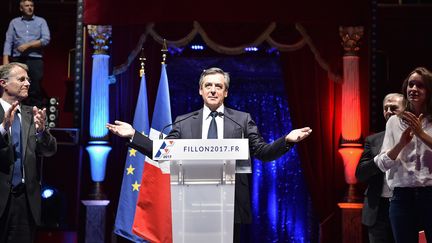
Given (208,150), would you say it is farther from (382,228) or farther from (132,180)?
(132,180)

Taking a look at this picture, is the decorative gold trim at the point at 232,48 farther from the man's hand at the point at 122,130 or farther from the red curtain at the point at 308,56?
the man's hand at the point at 122,130

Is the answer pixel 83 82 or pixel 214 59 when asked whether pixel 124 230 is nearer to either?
pixel 83 82

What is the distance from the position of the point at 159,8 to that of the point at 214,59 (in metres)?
0.97

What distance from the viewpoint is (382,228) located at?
475cm

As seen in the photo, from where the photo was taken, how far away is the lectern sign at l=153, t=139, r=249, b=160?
336 centimetres

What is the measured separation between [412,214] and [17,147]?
2263mm

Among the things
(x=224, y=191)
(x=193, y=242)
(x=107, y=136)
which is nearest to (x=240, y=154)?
(x=224, y=191)

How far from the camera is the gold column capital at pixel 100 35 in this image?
291 inches

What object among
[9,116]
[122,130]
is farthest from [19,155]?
[122,130]

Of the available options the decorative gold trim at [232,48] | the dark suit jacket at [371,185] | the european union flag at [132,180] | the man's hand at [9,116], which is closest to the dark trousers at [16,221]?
the man's hand at [9,116]

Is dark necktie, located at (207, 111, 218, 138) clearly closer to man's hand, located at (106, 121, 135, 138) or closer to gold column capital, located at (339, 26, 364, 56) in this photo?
man's hand, located at (106, 121, 135, 138)

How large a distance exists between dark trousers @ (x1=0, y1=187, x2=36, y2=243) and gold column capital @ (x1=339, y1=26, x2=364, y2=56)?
4176mm

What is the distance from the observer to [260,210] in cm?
780

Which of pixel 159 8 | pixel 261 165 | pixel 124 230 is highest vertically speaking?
pixel 159 8
